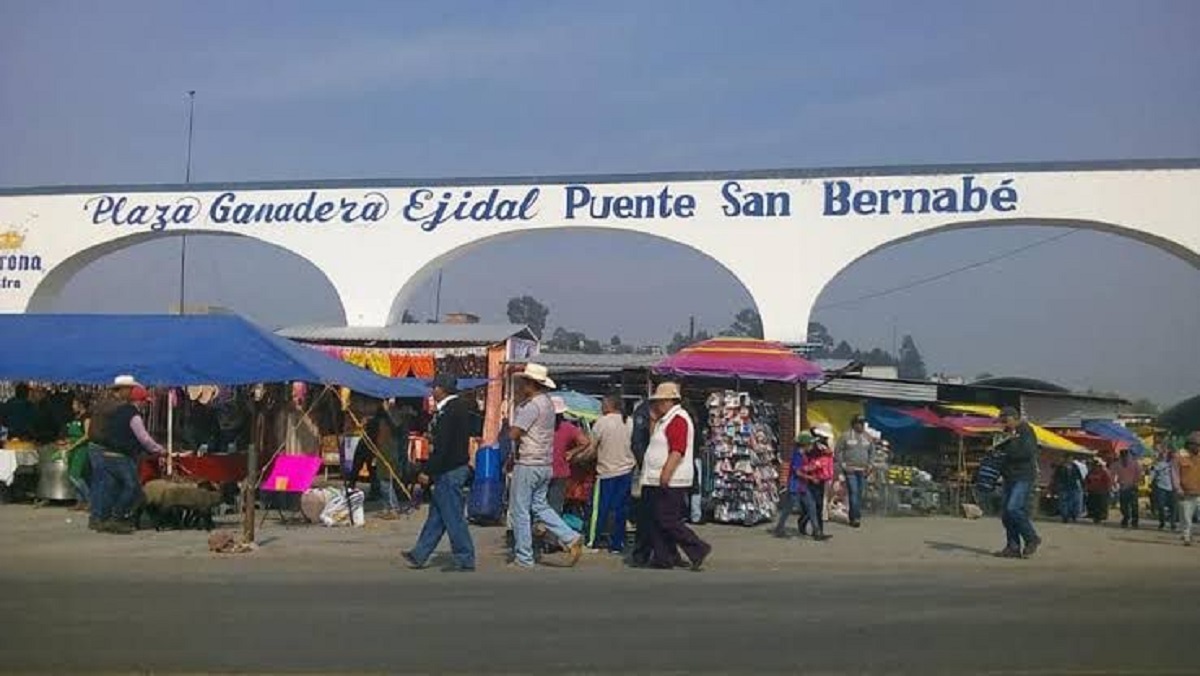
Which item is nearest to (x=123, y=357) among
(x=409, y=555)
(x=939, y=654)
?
(x=409, y=555)

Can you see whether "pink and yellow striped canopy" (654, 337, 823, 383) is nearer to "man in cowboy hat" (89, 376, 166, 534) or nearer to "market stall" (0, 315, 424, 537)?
"market stall" (0, 315, 424, 537)

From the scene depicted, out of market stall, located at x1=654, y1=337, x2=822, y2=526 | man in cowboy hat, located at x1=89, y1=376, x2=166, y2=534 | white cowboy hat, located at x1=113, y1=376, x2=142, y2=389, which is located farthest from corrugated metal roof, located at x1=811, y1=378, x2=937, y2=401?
man in cowboy hat, located at x1=89, y1=376, x2=166, y2=534

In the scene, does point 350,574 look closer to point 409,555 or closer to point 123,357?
point 409,555

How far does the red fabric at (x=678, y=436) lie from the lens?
11227 mm

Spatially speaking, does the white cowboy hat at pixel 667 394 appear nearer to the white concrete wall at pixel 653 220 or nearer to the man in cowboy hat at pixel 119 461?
the man in cowboy hat at pixel 119 461

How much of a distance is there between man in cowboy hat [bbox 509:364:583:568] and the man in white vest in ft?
2.69

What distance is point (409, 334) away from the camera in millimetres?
22141

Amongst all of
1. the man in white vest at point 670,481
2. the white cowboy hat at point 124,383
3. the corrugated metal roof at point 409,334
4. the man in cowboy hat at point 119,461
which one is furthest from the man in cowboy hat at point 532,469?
the corrugated metal roof at point 409,334

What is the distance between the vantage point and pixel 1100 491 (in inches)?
821

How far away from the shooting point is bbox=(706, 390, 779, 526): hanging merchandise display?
1611cm

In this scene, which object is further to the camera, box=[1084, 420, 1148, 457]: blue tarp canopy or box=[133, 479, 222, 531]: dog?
box=[1084, 420, 1148, 457]: blue tarp canopy

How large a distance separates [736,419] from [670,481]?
205 inches

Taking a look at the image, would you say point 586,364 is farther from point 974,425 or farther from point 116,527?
point 116,527

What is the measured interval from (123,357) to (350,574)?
20.3 feet
